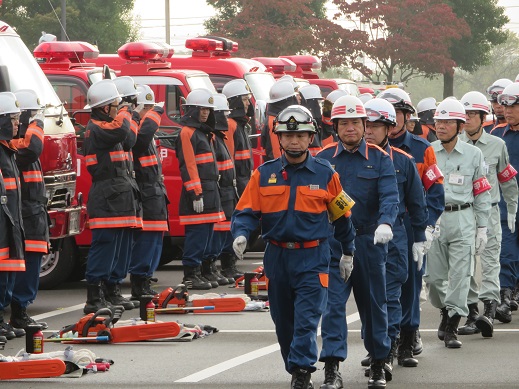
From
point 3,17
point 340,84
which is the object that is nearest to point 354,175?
point 340,84

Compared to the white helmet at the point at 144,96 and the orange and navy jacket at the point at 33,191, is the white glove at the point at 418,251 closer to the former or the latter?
the orange and navy jacket at the point at 33,191

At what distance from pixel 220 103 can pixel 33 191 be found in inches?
155

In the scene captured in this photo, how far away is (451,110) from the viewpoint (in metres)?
11.6

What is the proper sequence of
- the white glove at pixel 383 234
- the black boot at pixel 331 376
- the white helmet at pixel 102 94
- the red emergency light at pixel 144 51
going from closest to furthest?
1. the black boot at pixel 331 376
2. the white glove at pixel 383 234
3. the white helmet at pixel 102 94
4. the red emergency light at pixel 144 51

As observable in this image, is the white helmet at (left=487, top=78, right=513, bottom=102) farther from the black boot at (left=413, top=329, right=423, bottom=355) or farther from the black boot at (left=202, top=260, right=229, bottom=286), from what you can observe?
the black boot at (left=413, top=329, right=423, bottom=355)

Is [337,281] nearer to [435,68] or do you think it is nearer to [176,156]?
[176,156]

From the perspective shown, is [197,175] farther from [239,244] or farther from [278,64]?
[278,64]

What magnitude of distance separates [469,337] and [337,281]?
8.92ft

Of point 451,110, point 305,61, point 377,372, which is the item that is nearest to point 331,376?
point 377,372

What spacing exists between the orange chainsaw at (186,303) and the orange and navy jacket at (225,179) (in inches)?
96.6

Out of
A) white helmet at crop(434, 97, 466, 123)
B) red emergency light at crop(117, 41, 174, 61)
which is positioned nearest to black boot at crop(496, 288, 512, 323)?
white helmet at crop(434, 97, 466, 123)

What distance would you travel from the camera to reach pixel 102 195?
13172 millimetres

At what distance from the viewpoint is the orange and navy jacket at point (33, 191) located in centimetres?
1188

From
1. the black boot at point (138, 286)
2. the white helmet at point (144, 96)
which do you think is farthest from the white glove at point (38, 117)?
the black boot at point (138, 286)
